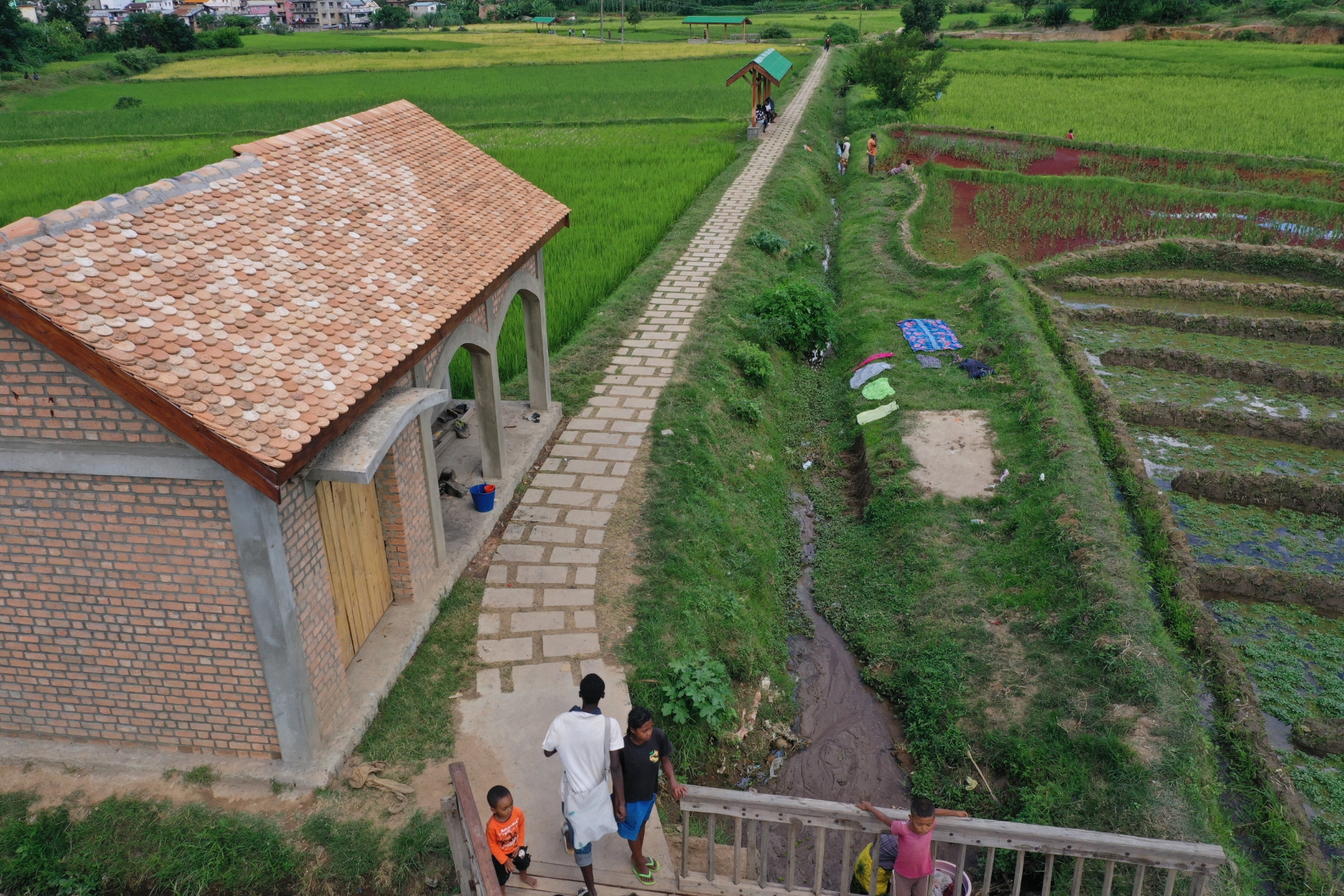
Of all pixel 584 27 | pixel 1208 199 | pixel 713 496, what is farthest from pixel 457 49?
pixel 713 496

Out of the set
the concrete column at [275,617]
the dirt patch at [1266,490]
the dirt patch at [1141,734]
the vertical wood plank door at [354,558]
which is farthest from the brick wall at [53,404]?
the dirt patch at [1266,490]

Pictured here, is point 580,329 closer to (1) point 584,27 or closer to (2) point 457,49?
(2) point 457,49

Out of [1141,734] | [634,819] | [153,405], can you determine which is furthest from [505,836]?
[1141,734]

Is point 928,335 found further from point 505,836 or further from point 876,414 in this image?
point 505,836

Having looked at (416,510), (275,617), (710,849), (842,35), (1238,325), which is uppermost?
(842,35)

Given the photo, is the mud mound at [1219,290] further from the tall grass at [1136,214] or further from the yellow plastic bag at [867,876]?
the yellow plastic bag at [867,876]

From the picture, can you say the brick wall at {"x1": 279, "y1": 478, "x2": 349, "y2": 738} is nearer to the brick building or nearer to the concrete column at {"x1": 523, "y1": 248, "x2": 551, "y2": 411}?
the brick building

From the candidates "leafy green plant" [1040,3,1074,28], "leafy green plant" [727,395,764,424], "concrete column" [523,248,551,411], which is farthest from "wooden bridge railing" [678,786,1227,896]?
"leafy green plant" [1040,3,1074,28]
